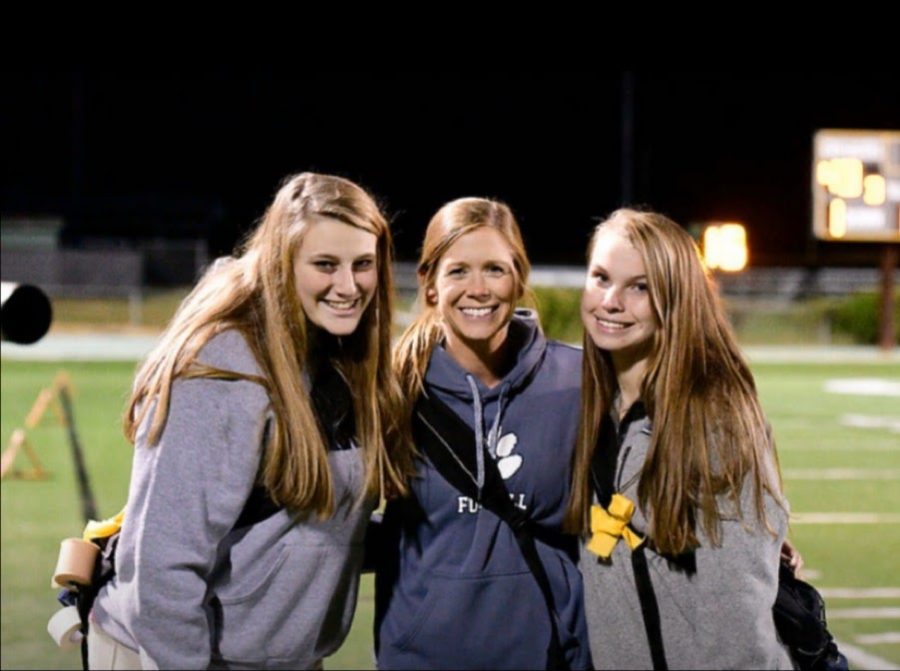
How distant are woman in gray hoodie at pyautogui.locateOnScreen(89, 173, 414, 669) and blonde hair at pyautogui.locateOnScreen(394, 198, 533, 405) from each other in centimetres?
28

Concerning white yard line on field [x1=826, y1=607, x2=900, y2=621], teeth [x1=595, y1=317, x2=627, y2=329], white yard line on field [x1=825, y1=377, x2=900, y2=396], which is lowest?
white yard line on field [x1=825, y1=377, x2=900, y2=396]

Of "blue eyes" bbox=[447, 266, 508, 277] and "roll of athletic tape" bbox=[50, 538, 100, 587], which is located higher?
"blue eyes" bbox=[447, 266, 508, 277]

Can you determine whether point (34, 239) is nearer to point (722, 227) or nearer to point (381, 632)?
point (722, 227)

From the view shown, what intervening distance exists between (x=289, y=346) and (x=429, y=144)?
129ft

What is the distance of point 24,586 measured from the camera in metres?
5.83

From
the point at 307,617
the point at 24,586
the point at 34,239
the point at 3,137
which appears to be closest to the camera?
the point at 307,617

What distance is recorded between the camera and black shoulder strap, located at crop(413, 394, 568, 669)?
101 inches

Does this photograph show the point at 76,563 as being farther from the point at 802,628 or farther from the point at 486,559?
the point at 802,628

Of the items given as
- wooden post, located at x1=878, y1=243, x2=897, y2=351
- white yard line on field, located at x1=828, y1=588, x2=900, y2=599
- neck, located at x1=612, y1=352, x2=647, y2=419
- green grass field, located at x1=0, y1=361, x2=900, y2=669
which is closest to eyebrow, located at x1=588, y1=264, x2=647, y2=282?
neck, located at x1=612, y1=352, x2=647, y2=419

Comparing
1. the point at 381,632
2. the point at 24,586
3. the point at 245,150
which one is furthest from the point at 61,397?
the point at 245,150

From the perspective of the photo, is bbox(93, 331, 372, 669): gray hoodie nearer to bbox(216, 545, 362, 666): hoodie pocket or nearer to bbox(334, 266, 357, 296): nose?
bbox(216, 545, 362, 666): hoodie pocket

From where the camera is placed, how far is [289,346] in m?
2.28

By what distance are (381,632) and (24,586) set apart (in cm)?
372

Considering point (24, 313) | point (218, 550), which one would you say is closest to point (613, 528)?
point (218, 550)
